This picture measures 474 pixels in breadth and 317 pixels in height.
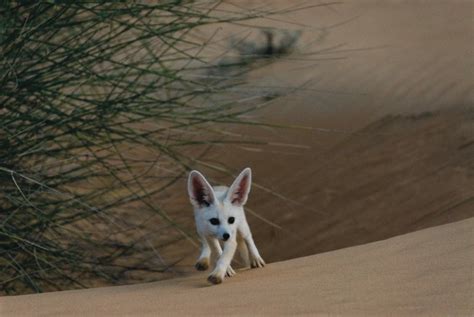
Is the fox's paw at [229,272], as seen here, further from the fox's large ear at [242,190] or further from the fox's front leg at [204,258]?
the fox's large ear at [242,190]

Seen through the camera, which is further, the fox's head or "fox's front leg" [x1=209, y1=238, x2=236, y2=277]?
"fox's front leg" [x1=209, y1=238, x2=236, y2=277]

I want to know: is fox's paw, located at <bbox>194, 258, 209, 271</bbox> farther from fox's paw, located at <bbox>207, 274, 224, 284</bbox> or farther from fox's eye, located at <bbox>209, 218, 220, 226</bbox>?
fox's eye, located at <bbox>209, 218, 220, 226</bbox>

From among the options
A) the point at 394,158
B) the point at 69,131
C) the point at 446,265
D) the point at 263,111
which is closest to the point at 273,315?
the point at 446,265

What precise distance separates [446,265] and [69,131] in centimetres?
209

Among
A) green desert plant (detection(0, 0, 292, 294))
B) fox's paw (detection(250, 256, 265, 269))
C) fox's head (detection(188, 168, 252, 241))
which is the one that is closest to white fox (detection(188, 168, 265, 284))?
fox's head (detection(188, 168, 252, 241))

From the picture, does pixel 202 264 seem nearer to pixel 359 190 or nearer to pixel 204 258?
pixel 204 258

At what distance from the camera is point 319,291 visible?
15.8ft

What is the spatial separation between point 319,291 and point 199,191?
2.17 feet

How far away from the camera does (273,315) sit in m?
4.44

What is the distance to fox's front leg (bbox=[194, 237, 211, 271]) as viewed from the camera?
16.6 feet

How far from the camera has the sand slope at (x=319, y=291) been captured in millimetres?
4555

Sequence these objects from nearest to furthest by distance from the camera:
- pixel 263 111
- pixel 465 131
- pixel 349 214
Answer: pixel 349 214 < pixel 465 131 < pixel 263 111

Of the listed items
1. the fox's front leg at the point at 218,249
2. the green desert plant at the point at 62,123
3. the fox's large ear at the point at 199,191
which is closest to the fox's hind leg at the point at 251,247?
the fox's front leg at the point at 218,249

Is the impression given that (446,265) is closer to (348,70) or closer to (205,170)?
(205,170)
